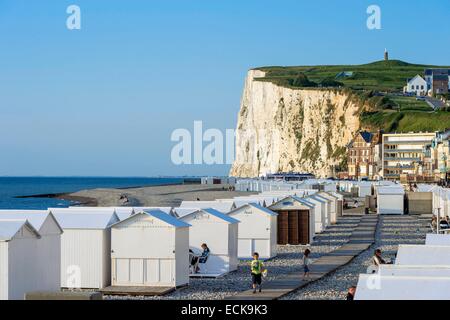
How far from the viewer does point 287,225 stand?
40406 millimetres

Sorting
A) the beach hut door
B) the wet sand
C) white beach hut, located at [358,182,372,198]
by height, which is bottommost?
the wet sand

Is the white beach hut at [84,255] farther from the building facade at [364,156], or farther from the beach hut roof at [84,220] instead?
the building facade at [364,156]

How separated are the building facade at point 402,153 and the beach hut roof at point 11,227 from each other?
399 feet

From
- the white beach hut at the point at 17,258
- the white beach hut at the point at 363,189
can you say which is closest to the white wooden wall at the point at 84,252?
the white beach hut at the point at 17,258

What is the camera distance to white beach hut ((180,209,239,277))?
28.0 m

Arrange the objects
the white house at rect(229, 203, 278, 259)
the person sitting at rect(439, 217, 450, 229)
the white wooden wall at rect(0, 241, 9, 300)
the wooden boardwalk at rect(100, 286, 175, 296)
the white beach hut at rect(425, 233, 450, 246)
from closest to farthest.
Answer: the white wooden wall at rect(0, 241, 9, 300) < the white beach hut at rect(425, 233, 450, 246) < the wooden boardwalk at rect(100, 286, 175, 296) < the white house at rect(229, 203, 278, 259) < the person sitting at rect(439, 217, 450, 229)

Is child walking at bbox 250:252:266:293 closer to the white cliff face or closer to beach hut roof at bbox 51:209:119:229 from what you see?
beach hut roof at bbox 51:209:119:229

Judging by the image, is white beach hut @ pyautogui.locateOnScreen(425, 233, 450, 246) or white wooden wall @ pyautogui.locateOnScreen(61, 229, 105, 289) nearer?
white beach hut @ pyautogui.locateOnScreen(425, 233, 450, 246)

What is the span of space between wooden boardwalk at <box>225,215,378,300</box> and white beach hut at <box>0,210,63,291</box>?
13.1ft

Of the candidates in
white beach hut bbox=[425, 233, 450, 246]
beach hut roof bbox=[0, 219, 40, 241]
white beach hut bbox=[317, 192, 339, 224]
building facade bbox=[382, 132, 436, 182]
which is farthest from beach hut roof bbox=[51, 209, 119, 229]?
building facade bbox=[382, 132, 436, 182]

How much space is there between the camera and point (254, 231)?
33.6 m

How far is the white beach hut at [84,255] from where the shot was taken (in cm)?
2411
